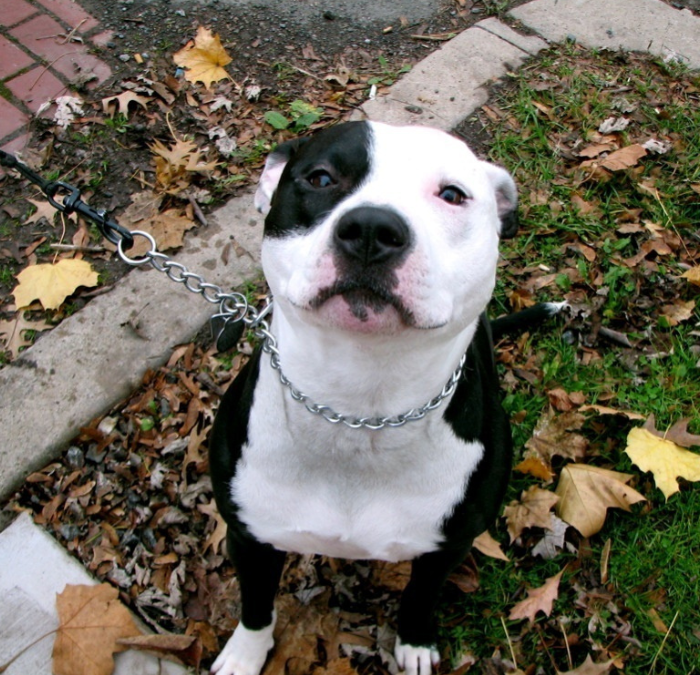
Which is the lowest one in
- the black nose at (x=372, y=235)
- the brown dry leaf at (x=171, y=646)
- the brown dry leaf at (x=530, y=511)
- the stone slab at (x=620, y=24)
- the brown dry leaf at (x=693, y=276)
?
the brown dry leaf at (x=171, y=646)

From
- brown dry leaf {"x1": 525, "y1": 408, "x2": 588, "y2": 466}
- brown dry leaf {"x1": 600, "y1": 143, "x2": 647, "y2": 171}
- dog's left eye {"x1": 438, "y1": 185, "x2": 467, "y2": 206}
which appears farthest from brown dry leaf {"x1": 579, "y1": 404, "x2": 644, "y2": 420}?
dog's left eye {"x1": 438, "y1": 185, "x2": 467, "y2": 206}

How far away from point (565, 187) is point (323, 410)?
102 inches

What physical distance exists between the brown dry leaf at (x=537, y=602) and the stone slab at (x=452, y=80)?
254 centimetres

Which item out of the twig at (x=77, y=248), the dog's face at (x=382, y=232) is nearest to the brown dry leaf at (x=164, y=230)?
the twig at (x=77, y=248)

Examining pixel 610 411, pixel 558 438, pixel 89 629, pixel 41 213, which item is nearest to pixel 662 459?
pixel 610 411

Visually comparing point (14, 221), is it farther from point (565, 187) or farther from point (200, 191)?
point (565, 187)

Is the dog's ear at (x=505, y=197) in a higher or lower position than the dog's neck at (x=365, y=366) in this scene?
higher

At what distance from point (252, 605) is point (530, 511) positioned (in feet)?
Result: 3.63

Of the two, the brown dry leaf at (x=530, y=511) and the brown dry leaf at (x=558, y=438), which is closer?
the brown dry leaf at (x=530, y=511)

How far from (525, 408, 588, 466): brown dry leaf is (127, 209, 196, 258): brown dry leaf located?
189 centimetres

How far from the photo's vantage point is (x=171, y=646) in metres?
2.51

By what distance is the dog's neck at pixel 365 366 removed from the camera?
1683 millimetres

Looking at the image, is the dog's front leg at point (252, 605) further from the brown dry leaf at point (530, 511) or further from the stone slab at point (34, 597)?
the brown dry leaf at point (530, 511)

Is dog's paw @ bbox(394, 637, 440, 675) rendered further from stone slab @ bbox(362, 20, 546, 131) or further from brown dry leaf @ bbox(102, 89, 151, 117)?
brown dry leaf @ bbox(102, 89, 151, 117)
